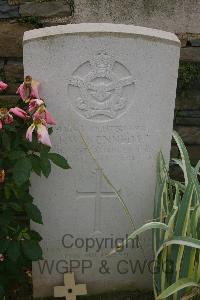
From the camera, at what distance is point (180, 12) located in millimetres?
2436

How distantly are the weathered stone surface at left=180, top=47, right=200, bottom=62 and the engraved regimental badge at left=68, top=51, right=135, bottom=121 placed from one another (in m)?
0.78

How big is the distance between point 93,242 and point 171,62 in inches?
37.9

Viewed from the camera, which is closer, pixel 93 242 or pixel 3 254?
pixel 3 254

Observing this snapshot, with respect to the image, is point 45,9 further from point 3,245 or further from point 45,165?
point 3,245

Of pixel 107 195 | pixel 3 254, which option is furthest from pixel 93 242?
pixel 3 254

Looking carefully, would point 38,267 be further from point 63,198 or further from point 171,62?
point 171,62

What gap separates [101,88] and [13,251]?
79 cm

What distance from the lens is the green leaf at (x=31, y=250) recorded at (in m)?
1.88

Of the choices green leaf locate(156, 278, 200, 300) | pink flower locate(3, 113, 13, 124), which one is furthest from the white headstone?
green leaf locate(156, 278, 200, 300)

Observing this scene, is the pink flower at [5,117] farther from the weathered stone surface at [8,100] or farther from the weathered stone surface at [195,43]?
the weathered stone surface at [195,43]

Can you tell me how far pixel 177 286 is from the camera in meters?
1.75

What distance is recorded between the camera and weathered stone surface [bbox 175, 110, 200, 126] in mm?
2660

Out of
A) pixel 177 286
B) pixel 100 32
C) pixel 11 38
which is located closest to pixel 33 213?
pixel 177 286

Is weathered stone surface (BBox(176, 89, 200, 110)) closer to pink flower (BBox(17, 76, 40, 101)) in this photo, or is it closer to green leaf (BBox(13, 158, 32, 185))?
pink flower (BBox(17, 76, 40, 101))
